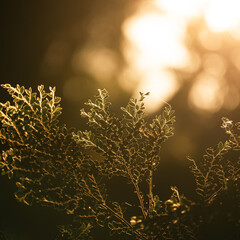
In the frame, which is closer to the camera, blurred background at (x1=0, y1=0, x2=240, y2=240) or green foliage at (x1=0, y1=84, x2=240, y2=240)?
green foliage at (x1=0, y1=84, x2=240, y2=240)

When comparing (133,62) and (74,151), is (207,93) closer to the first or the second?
(133,62)

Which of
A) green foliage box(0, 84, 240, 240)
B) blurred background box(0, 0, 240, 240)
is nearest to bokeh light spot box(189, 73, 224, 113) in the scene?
blurred background box(0, 0, 240, 240)

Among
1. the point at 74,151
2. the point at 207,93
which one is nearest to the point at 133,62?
the point at 207,93

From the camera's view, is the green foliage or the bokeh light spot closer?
the green foliage

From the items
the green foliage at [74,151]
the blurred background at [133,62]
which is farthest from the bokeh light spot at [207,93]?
the green foliage at [74,151]

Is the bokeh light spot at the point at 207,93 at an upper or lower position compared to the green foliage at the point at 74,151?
upper

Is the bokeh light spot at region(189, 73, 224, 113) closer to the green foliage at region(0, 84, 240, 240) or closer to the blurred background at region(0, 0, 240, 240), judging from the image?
Result: the blurred background at region(0, 0, 240, 240)

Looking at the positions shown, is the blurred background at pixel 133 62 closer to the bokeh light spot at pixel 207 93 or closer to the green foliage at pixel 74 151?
the bokeh light spot at pixel 207 93

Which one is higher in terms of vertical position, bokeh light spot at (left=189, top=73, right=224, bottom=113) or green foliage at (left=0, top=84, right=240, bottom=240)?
bokeh light spot at (left=189, top=73, right=224, bottom=113)
